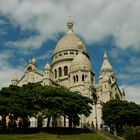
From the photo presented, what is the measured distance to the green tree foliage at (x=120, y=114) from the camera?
72.5 metres

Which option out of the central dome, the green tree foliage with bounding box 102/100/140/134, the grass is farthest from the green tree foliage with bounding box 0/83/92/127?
the central dome

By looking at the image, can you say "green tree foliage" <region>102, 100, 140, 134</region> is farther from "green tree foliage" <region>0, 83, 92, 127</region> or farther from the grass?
the grass

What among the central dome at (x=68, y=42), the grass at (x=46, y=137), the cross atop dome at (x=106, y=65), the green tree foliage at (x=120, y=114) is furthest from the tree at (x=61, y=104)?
the central dome at (x=68, y=42)

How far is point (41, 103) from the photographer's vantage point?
199 feet

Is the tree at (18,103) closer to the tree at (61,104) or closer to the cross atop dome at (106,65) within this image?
the tree at (61,104)

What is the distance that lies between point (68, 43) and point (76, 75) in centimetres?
1737

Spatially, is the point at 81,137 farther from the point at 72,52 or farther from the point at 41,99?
the point at 72,52

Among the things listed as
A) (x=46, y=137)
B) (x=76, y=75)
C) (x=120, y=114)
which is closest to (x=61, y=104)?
(x=46, y=137)

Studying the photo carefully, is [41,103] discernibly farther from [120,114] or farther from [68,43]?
[68,43]

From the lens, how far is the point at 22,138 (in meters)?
52.1

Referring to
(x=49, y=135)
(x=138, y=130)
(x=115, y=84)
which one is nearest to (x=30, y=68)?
(x=115, y=84)

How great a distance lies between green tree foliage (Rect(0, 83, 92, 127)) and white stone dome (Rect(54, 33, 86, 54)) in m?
40.7

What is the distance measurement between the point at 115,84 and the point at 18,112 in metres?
44.3

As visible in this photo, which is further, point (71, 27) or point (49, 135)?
point (71, 27)
